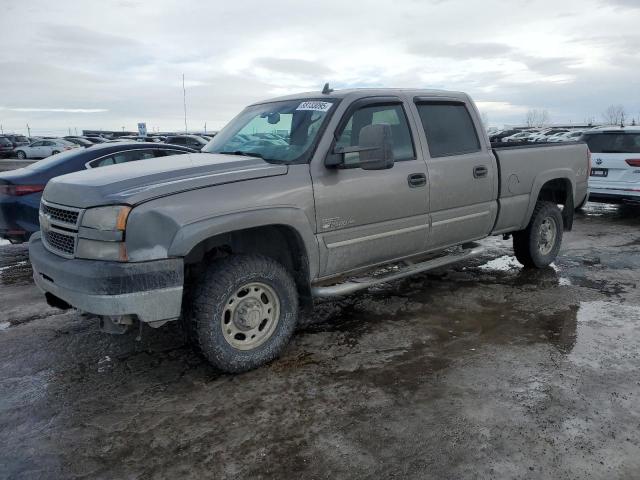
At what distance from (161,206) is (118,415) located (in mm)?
1289

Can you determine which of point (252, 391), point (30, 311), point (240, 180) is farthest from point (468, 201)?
point (30, 311)

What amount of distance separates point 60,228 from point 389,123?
2718 mm

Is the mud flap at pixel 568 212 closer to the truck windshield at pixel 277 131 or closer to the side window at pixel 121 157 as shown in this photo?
the truck windshield at pixel 277 131

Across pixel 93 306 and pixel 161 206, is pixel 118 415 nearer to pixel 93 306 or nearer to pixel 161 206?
pixel 93 306

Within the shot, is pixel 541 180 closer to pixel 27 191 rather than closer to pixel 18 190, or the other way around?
pixel 27 191

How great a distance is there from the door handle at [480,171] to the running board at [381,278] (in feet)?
2.46

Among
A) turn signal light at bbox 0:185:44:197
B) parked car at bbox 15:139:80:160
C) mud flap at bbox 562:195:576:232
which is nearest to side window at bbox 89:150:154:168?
turn signal light at bbox 0:185:44:197

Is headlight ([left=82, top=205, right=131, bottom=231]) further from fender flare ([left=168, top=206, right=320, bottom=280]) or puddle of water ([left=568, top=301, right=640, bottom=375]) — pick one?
puddle of water ([left=568, top=301, right=640, bottom=375])

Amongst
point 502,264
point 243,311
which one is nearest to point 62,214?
point 243,311

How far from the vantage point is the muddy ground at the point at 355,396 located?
266 cm

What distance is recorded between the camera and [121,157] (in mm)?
7277

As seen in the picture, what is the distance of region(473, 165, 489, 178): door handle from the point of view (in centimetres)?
501

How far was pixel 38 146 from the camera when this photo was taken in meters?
32.2

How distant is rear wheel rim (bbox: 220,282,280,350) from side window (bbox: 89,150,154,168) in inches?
166
